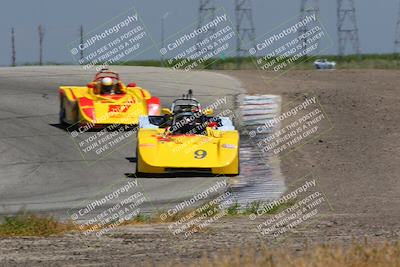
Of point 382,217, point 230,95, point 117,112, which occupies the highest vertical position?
point 382,217

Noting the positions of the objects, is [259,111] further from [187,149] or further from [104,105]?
[187,149]

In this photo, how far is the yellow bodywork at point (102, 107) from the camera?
26.0 m

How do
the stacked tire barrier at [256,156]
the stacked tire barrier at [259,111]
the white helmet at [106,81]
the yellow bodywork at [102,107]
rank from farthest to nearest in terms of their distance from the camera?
the stacked tire barrier at [259,111]
the white helmet at [106,81]
the yellow bodywork at [102,107]
the stacked tire barrier at [256,156]

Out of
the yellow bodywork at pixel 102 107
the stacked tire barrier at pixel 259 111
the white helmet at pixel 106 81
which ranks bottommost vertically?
the stacked tire barrier at pixel 259 111

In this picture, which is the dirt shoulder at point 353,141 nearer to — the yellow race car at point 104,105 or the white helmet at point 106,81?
the yellow race car at point 104,105

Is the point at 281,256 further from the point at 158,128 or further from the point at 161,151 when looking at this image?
the point at 158,128

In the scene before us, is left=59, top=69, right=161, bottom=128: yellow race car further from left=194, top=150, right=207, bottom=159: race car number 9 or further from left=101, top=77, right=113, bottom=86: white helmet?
left=194, top=150, right=207, bottom=159: race car number 9


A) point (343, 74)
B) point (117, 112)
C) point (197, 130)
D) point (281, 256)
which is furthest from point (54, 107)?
point (281, 256)

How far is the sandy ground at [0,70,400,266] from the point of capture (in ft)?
35.0

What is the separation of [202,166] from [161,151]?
83 cm

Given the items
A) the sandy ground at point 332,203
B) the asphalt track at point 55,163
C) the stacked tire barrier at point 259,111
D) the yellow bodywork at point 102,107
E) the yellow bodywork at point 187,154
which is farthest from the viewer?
the stacked tire barrier at point 259,111

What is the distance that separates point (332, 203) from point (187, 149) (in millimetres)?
3896

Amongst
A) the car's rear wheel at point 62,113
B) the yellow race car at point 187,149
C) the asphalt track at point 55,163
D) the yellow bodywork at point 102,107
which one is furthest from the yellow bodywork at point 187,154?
the car's rear wheel at point 62,113

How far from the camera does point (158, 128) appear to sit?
69.7 ft
